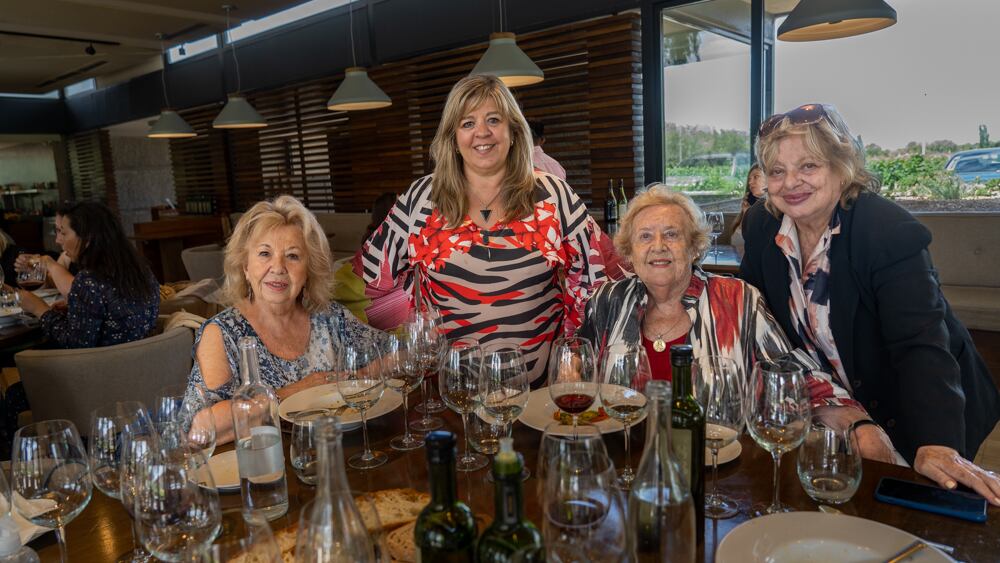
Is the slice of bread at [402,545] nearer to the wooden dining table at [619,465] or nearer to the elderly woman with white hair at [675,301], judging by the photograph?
A: the wooden dining table at [619,465]

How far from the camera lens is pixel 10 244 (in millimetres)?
6133

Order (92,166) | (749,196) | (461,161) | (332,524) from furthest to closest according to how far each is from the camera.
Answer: (92,166), (749,196), (461,161), (332,524)

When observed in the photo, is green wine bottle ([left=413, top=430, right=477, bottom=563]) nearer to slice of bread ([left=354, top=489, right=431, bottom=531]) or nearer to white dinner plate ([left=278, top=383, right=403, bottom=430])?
slice of bread ([left=354, top=489, right=431, bottom=531])

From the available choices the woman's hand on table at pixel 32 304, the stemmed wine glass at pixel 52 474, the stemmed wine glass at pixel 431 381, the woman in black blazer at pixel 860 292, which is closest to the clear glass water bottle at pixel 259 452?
the stemmed wine glass at pixel 52 474

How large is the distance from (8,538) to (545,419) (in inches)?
40.4

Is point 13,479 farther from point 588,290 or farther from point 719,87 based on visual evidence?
point 719,87

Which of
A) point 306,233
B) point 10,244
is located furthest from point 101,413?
point 10,244

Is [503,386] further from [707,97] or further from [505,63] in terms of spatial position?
[707,97]

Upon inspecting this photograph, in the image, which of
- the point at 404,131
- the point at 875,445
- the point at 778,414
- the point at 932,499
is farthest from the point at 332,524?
the point at 404,131

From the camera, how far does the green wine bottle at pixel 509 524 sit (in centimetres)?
68

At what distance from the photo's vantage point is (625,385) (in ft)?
4.45

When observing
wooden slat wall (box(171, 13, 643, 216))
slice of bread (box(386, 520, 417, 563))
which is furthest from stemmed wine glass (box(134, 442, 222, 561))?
wooden slat wall (box(171, 13, 643, 216))

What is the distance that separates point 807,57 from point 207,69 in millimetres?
8109

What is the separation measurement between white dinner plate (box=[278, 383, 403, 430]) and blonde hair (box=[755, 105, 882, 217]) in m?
1.26
